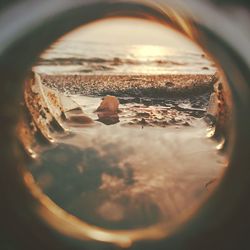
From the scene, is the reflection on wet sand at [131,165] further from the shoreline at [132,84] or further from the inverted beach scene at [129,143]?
the shoreline at [132,84]

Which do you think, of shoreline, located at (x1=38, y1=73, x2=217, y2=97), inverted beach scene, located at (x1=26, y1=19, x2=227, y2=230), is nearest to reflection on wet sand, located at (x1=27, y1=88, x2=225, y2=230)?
inverted beach scene, located at (x1=26, y1=19, x2=227, y2=230)

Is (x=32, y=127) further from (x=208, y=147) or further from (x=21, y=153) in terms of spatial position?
(x=208, y=147)

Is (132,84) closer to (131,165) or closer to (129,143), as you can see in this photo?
(129,143)

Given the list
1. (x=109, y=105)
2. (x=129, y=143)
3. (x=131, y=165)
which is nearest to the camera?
(x=131, y=165)

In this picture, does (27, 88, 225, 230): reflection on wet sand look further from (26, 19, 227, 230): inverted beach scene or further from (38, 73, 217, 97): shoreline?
(38, 73, 217, 97): shoreline

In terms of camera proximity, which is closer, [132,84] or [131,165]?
[131,165]

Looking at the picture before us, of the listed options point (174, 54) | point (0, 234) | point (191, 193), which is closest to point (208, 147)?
point (191, 193)

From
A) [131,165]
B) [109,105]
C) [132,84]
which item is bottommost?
[131,165]

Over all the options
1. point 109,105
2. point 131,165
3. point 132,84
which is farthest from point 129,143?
point 132,84
